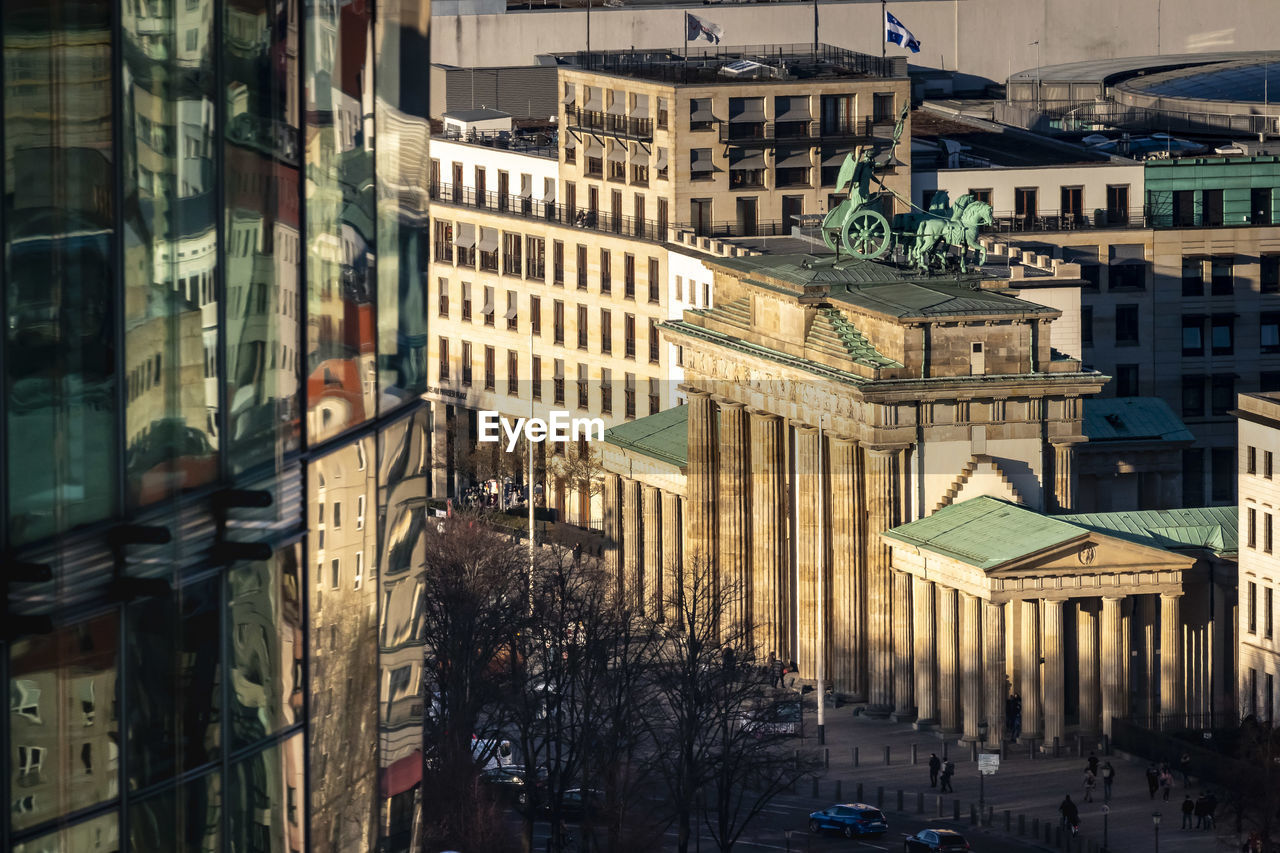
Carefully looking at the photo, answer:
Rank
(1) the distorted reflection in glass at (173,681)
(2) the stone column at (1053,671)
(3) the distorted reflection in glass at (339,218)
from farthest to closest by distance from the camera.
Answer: (2) the stone column at (1053,671), (3) the distorted reflection in glass at (339,218), (1) the distorted reflection in glass at (173,681)

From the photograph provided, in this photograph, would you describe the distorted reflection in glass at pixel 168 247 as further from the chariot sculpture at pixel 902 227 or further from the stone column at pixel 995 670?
the chariot sculpture at pixel 902 227

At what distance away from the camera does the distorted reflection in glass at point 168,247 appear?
23.7m

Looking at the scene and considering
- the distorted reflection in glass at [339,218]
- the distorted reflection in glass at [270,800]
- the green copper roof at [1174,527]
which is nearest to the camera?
the distorted reflection in glass at [270,800]

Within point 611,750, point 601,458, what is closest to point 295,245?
Result: point 611,750

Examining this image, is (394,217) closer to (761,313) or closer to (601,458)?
(761,313)

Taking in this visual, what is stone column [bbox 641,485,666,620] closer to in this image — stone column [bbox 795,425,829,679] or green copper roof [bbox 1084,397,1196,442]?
stone column [bbox 795,425,829,679]

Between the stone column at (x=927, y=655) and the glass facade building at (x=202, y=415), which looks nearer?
the glass facade building at (x=202, y=415)

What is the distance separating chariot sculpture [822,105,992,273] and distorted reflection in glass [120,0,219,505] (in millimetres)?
138613

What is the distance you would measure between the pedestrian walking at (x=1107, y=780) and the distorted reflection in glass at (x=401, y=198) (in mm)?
108273

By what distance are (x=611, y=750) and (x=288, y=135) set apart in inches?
3953

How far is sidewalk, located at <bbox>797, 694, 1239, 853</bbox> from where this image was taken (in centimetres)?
13100

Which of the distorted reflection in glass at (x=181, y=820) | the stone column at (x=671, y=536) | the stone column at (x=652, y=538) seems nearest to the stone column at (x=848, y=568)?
the stone column at (x=671, y=536)

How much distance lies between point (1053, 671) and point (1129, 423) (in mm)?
36022

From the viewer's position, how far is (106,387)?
23.5 m
